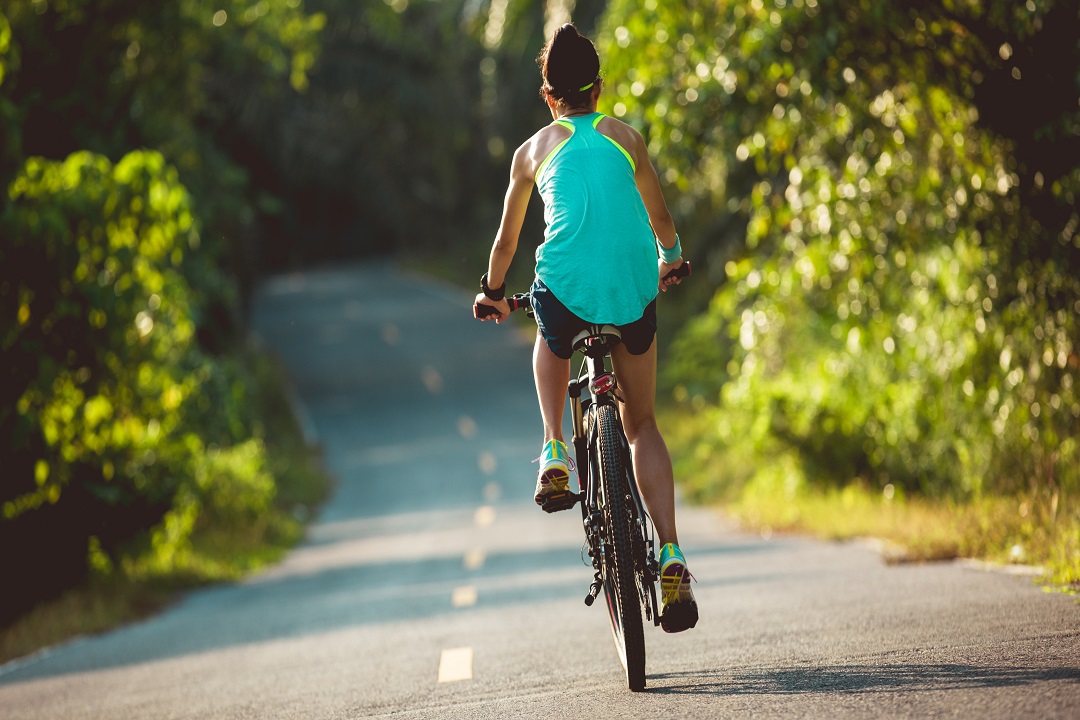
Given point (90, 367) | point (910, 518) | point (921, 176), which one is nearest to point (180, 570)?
point (90, 367)

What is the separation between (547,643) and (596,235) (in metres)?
2.61

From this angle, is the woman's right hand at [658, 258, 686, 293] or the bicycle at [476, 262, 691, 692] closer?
the bicycle at [476, 262, 691, 692]

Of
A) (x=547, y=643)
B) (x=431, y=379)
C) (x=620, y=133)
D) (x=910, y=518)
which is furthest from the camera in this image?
(x=431, y=379)

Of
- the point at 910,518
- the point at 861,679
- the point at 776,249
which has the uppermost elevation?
the point at 776,249

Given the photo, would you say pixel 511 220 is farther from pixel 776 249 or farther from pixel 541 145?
pixel 776 249

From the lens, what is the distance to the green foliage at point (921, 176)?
28.8 feet

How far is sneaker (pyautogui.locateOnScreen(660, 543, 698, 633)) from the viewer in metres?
5.10

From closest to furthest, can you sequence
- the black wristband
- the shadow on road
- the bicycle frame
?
the shadow on road, the bicycle frame, the black wristband

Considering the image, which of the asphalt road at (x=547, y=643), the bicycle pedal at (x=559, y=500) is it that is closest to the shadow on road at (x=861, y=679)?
the asphalt road at (x=547, y=643)

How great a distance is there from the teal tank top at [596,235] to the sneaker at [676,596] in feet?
2.83

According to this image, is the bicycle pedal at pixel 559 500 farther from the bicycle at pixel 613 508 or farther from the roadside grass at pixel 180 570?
the roadside grass at pixel 180 570

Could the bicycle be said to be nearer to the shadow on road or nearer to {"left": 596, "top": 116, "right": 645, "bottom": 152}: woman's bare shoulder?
the shadow on road

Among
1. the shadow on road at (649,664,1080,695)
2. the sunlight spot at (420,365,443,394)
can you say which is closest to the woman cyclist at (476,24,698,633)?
the shadow on road at (649,664,1080,695)

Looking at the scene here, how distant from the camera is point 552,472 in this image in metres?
5.26
